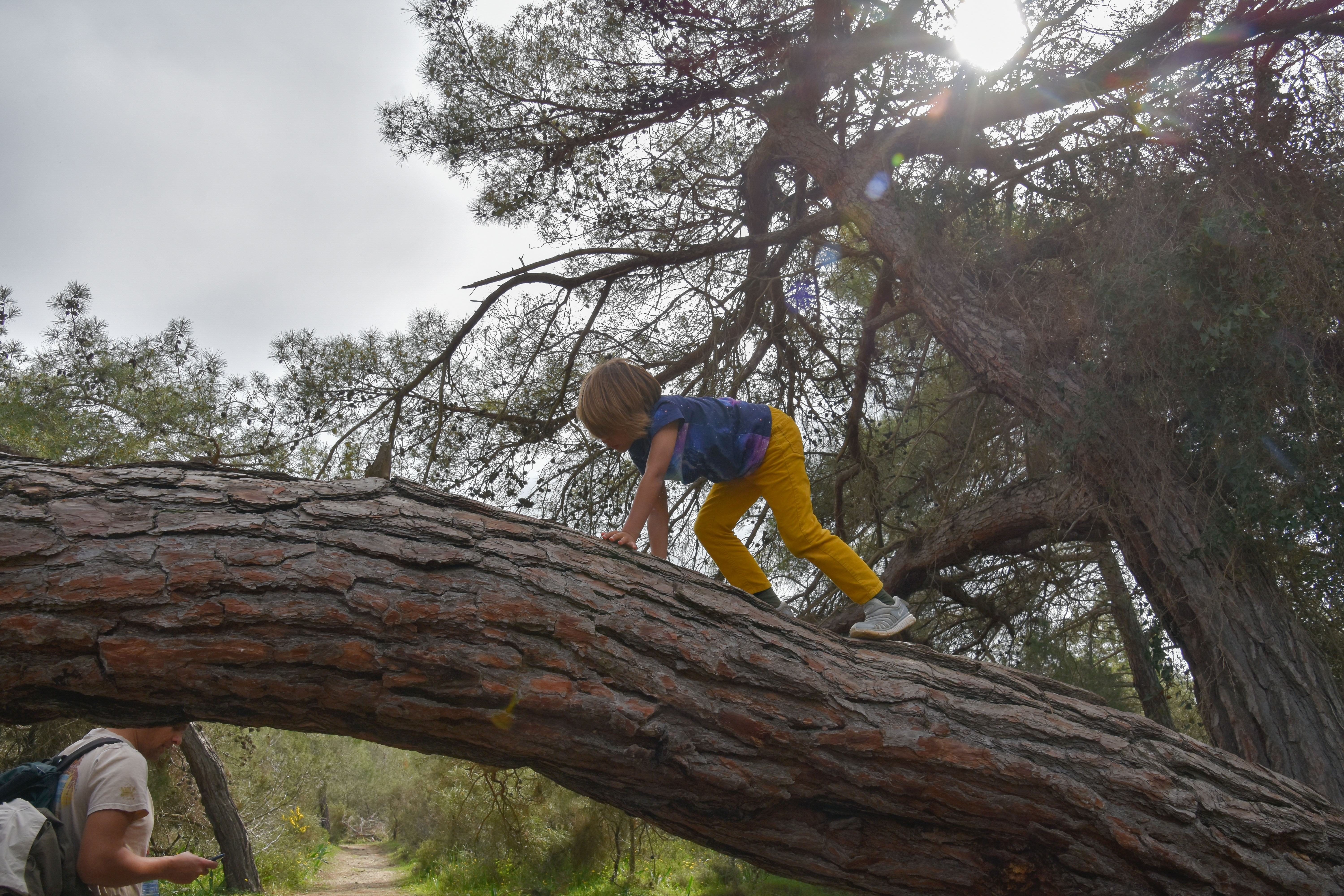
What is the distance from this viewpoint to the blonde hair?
2.77 metres

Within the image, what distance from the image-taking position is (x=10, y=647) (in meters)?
1.40

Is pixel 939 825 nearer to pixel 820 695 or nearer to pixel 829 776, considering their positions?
pixel 829 776

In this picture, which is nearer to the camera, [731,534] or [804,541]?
[804,541]

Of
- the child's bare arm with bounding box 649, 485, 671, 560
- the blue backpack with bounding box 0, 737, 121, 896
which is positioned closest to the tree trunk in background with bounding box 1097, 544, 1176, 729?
the child's bare arm with bounding box 649, 485, 671, 560

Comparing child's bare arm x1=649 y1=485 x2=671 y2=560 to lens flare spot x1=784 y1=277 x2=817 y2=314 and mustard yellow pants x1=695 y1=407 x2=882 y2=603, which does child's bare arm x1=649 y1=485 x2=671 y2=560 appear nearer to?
mustard yellow pants x1=695 y1=407 x2=882 y2=603

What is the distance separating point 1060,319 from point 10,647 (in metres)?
3.96

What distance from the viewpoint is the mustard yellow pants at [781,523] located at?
2.76 metres

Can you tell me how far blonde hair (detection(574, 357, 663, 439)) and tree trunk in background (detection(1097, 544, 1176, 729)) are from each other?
3.38 meters

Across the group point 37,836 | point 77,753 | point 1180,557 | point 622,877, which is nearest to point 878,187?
point 1180,557

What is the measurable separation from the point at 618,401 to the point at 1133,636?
446 cm

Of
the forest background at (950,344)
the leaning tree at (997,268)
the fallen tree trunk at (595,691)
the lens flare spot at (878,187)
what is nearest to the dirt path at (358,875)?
the forest background at (950,344)

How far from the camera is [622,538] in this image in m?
2.24

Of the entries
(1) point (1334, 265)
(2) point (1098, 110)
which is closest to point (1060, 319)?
(1) point (1334, 265)

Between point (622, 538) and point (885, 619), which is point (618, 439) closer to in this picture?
point (622, 538)
